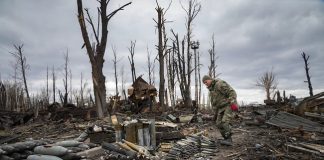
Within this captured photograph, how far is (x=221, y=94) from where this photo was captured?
8812 millimetres

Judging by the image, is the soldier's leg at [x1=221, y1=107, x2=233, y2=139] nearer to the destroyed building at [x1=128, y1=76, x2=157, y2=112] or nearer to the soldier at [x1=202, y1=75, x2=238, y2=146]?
the soldier at [x1=202, y1=75, x2=238, y2=146]

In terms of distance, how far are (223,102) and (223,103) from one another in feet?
0.10

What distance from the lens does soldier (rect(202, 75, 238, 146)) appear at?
8422 mm

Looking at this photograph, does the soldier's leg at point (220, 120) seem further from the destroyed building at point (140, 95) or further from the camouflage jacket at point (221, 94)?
the destroyed building at point (140, 95)

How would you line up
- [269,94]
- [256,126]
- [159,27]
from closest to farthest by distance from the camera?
[256,126], [159,27], [269,94]

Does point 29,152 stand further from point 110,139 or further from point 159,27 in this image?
point 159,27

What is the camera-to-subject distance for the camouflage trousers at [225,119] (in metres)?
8.41

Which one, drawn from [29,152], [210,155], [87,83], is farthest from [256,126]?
[87,83]

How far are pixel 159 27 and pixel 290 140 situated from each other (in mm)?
15173

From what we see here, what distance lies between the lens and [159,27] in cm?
2233

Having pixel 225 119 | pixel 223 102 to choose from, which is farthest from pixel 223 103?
pixel 225 119

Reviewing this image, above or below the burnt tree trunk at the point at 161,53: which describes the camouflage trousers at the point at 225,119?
below

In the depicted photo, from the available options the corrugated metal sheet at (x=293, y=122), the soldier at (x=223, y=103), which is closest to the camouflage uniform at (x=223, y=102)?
the soldier at (x=223, y=103)

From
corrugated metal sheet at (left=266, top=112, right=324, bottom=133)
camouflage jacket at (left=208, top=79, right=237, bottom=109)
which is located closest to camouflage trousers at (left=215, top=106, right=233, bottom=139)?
camouflage jacket at (left=208, top=79, right=237, bottom=109)
